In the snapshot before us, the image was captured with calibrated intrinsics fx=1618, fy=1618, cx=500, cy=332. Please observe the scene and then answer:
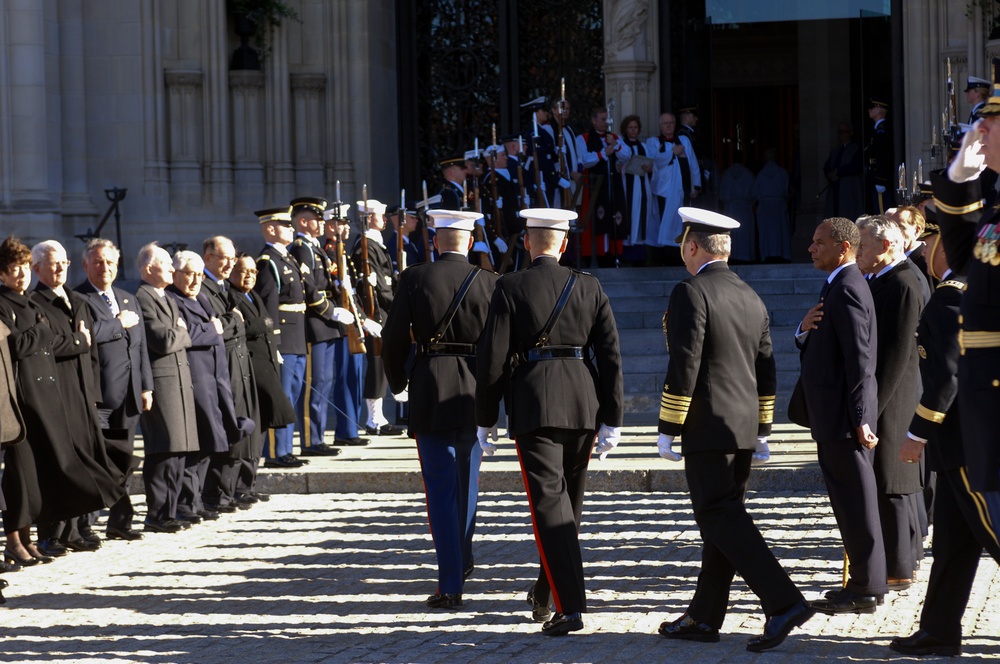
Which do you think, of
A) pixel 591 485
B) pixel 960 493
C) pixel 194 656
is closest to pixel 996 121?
pixel 960 493

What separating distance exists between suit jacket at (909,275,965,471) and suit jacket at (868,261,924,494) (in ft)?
2.45

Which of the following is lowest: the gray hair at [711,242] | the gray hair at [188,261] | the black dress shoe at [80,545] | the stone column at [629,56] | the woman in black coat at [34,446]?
the black dress shoe at [80,545]

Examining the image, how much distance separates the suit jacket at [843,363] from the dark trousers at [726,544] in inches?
20.2

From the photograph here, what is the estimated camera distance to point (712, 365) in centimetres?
612

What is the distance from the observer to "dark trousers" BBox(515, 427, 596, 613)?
20.6ft

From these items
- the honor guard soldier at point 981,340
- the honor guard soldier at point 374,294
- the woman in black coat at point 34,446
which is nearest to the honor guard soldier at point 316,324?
the honor guard soldier at point 374,294

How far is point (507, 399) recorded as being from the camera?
261 inches

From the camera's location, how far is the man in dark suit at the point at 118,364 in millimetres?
8820

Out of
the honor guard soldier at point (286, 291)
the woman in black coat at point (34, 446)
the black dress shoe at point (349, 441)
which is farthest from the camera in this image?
the black dress shoe at point (349, 441)

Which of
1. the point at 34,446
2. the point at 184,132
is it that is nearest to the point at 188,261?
the point at 34,446

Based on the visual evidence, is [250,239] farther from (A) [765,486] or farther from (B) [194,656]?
(B) [194,656]

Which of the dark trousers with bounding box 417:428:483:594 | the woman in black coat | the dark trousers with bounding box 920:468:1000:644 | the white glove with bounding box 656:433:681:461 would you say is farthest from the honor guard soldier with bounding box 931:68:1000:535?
the woman in black coat

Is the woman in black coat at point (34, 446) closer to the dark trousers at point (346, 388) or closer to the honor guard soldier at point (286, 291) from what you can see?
the honor guard soldier at point (286, 291)

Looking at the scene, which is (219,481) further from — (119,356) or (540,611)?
(540,611)
